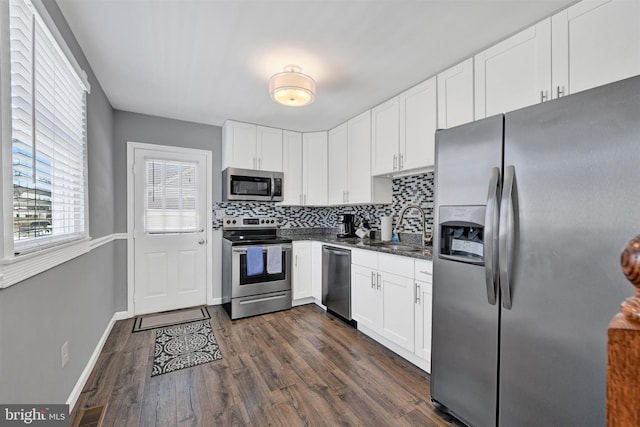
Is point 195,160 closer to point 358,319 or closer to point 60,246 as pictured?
point 60,246

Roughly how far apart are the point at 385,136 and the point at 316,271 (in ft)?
6.12

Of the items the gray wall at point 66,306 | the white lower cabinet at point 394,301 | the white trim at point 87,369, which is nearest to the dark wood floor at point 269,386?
the white trim at point 87,369

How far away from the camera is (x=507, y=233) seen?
135 centimetres

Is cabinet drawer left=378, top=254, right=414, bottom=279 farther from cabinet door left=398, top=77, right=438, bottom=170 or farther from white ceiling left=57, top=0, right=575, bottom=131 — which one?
white ceiling left=57, top=0, right=575, bottom=131

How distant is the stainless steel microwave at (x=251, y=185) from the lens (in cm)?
348

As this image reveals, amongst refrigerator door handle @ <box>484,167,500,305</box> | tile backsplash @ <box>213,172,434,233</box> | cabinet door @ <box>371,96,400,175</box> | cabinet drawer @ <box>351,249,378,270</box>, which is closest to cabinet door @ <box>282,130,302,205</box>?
tile backsplash @ <box>213,172,434,233</box>

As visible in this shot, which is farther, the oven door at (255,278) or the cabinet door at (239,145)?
the cabinet door at (239,145)

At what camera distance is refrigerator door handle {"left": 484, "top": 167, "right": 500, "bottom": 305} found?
1396 mm

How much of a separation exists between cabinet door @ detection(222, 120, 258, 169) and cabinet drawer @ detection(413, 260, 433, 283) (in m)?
2.43

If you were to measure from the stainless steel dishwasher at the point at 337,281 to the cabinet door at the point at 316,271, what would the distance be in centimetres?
8

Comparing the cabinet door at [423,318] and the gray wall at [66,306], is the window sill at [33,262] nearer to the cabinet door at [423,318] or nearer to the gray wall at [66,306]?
the gray wall at [66,306]

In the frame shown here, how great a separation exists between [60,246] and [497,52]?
9.87 ft

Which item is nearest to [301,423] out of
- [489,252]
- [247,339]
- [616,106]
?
[247,339]

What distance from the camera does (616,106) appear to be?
1.08m
